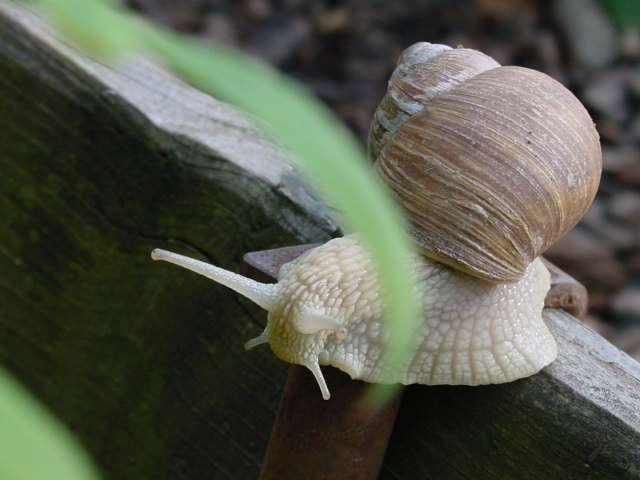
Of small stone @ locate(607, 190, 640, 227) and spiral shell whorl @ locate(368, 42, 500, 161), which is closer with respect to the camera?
spiral shell whorl @ locate(368, 42, 500, 161)

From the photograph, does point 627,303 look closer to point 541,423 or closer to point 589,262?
point 589,262

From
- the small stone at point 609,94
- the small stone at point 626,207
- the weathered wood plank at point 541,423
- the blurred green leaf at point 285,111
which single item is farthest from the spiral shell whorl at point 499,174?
the small stone at point 609,94

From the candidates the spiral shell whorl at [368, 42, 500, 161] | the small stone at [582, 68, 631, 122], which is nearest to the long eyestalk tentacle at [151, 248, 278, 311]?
the spiral shell whorl at [368, 42, 500, 161]

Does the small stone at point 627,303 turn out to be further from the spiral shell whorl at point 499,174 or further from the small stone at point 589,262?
the spiral shell whorl at point 499,174

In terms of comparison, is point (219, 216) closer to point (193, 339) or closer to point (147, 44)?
point (193, 339)

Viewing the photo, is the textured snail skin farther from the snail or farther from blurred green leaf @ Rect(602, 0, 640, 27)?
blurred green leaf @ Rect(602, 0, 640, 27)

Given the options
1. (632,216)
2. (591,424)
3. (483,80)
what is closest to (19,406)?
(591,424)
